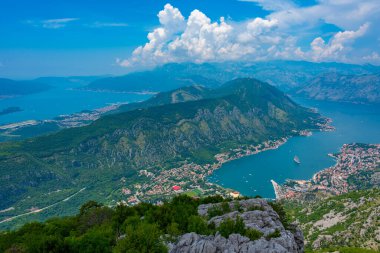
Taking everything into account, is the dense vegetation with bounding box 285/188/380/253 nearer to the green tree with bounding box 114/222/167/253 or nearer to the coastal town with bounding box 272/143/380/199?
the green tree with bounding box 114/222/167/253

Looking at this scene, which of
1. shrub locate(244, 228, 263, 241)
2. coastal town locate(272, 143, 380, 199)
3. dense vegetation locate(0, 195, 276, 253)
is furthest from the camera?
coastal town locate(272, 143, 380, 199)

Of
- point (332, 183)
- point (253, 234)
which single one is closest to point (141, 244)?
point (253, 234)

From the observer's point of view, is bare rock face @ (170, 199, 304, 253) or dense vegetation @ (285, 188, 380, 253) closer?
bare rock face @ (170, 199, 304, 253)

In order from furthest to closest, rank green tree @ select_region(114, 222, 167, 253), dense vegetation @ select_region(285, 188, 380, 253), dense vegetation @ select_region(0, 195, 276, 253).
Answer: dense vegetation @ select_region(285, 188, 380, 253), dense vegetation @ select_region(0, 195, 276, 253), green tree @ select_region(114, 222, 167, 253)

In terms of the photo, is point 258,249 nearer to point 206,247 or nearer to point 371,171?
point 206,247

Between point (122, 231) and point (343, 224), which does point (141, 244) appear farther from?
point (343, 224)

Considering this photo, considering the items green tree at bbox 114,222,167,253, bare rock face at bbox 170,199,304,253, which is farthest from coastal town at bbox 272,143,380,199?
green tree at bbox 114,222,167,253

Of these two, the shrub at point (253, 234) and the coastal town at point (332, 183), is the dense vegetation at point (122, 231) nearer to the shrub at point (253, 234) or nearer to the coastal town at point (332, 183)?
the shrub at point (253, 234)
